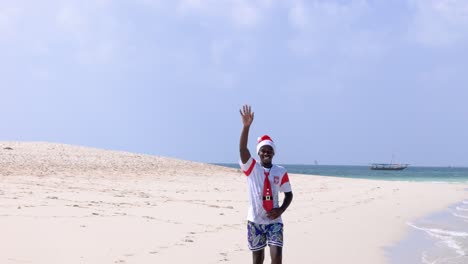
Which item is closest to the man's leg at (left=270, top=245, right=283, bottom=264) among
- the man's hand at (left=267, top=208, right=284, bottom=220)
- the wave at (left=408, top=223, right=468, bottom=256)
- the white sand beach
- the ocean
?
the man's hand at (left=267, top=208, right=284, bottom=220)

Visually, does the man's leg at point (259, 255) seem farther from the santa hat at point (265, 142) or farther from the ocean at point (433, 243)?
the ocean at point (433, 243)

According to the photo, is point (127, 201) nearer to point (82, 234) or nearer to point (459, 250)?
point (82, 234)

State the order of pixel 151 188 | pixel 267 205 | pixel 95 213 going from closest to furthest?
→ pixel 267 205 < pixel 95 213 < pixel 151 188

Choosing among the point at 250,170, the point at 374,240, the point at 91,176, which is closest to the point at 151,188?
the point at 91,176

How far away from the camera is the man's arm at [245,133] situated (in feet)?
18.9

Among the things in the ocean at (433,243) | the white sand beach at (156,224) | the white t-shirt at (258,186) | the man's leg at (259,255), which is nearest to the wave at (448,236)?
the ocean at (433,243)

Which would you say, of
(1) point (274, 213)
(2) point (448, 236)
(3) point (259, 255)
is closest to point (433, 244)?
(2) point (448, 236)

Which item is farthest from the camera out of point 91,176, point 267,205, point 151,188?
point 91,176

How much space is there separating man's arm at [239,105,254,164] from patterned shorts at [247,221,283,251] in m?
0.70

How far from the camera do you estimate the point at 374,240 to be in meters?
11.0

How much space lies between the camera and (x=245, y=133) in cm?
579

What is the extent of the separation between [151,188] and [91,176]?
11.9 ft

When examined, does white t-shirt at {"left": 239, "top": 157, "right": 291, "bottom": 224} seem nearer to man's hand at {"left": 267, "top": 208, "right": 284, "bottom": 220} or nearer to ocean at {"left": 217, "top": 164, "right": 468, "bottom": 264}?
man's hand at {"left": 267, "top": 208, "right": 284, "bottom": 220}

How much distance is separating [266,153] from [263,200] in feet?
1.62
